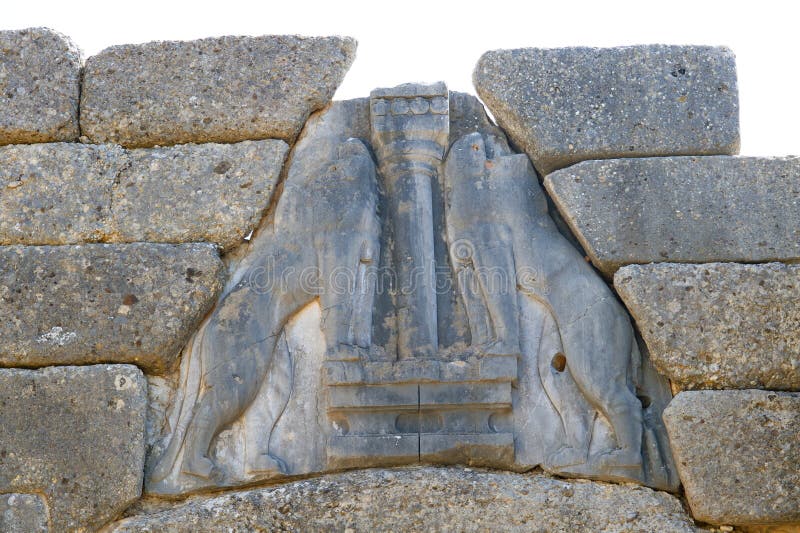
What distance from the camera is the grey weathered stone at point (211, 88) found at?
6355mm

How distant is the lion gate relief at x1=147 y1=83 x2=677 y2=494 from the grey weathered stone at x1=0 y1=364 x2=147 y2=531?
0.16 m

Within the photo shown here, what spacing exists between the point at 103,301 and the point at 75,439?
0.64 metres

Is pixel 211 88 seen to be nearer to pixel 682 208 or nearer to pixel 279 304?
pixel 279 304

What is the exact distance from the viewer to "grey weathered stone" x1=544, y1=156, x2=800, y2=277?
601 cm

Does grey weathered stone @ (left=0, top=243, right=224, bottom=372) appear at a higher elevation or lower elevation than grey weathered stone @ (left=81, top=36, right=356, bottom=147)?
lower

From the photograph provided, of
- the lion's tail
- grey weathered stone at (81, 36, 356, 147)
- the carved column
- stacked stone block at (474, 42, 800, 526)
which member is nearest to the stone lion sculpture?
the lion's tail

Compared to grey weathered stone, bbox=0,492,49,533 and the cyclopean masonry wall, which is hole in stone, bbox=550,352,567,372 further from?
grey weathered stone, bbox=0,492,49,533

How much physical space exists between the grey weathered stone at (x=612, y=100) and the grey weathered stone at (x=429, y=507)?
1578mm

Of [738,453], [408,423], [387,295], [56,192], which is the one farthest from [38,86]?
[738,453]

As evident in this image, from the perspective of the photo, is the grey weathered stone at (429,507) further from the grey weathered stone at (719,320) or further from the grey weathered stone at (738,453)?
the grey weathered stone at (719,320)

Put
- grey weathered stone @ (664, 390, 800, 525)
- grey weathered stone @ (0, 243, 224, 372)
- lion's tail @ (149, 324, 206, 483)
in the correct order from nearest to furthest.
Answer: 1. grey weathered stone @ (664, 390, 800, 525)
2. lion's tail @ (149, 324, 206, 483)
3. grey weathered stone @ (0, 243, 224, 372)

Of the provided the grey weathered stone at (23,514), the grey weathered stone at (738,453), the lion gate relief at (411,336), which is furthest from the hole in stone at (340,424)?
the grey weathered stone at (738,453)

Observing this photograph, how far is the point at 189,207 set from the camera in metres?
6.16

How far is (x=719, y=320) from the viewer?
19.1 feet
